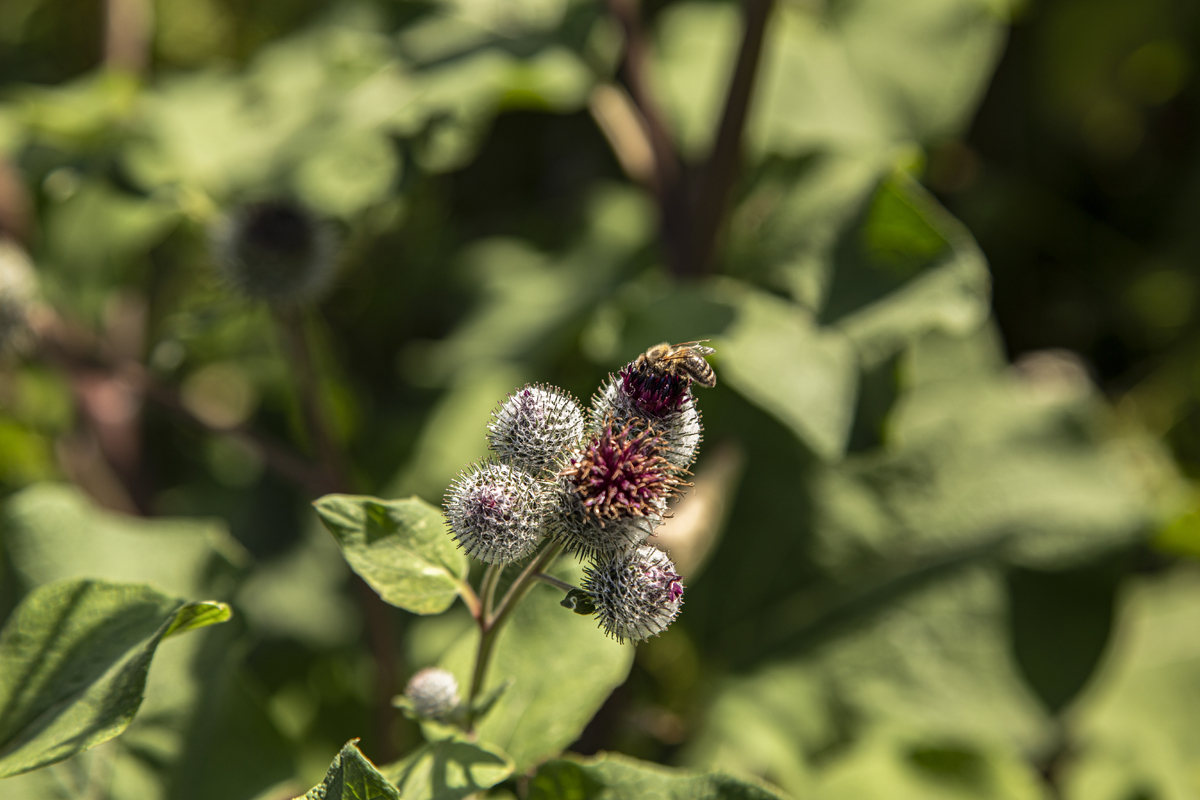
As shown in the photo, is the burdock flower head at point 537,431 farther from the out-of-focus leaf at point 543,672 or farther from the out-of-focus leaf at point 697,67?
the out-of-focus leaf at point 697,67

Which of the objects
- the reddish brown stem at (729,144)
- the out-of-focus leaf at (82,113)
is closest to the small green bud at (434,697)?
the reddish brown stem at (729,144)

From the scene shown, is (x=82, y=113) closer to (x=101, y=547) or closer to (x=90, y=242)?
(x=90, y=242)

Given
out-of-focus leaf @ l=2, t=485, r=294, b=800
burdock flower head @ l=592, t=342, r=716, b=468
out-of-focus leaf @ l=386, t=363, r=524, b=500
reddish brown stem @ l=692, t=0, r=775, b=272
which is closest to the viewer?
burdock flower head @ l=592, t=342, r=716, b=468

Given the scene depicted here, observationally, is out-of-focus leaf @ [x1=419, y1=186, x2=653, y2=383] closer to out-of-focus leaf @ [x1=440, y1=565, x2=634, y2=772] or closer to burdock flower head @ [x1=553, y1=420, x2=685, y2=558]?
out-of-focus leaf @ [x1=440, y1=565, x2=634, y2=772]

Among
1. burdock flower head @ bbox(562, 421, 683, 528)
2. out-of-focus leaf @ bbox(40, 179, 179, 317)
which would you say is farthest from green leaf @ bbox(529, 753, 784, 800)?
out-of-focus leaf @ bbox(40, 179, 179, 317)

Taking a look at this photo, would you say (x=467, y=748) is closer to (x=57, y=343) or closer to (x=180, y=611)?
(x=180, y=611)

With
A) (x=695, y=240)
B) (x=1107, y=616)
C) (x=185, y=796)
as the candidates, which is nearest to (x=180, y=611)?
(x=185, y=796)

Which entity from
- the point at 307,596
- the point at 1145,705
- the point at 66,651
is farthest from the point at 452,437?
the point at 1145,705
